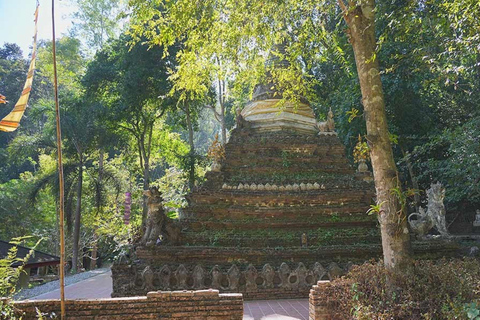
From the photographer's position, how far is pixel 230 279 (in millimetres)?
7734

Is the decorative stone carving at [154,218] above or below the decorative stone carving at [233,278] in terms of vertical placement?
above

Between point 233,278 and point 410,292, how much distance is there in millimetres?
4103

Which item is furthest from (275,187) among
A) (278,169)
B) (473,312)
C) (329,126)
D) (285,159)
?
(473,312)

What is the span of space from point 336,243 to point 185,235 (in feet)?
12.7

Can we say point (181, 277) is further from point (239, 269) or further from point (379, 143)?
point (379, 143)

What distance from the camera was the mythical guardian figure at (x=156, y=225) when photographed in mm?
8727

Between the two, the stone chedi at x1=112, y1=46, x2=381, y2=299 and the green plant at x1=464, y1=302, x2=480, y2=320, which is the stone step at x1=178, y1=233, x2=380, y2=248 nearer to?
the stone chedi at x1=112, y1=46, x2=381, y2=299

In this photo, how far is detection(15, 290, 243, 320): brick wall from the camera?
4637 millimetres

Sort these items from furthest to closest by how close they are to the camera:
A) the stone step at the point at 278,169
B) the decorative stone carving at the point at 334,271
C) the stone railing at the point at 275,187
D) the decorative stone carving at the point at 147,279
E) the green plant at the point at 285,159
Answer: the green plant at the point at 285,159 < the stone step at the point at 278,169 < the stone railing at the point at 275,187 < the decorative stone carving at the point at 334,271 < the decorative stone carving at the point at 147,279

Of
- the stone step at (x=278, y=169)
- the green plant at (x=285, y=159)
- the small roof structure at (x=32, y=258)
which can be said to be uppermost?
the green plant at (x=285, y=159)

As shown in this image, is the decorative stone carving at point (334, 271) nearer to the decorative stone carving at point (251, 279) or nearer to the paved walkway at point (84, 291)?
the decorative stone carving at point (251, 279)

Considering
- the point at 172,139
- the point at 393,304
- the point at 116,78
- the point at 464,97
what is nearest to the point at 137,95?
the point at 116,78

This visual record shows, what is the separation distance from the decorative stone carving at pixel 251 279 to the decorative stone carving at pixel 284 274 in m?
0.55

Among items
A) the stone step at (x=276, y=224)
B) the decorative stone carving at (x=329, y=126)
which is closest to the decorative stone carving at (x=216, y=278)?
the stone step at (x=276, y=224)
